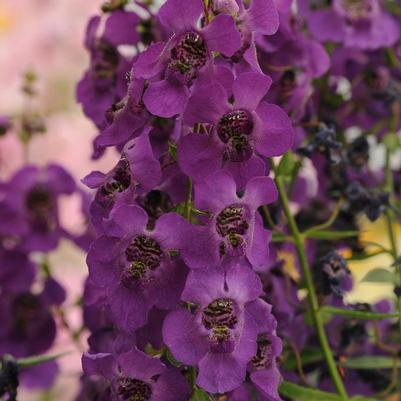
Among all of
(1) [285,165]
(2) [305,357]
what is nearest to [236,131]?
(1) [285,165]

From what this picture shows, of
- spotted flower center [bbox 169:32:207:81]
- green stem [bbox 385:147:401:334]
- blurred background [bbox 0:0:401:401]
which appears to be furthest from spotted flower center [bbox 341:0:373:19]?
blurred background [bbox 0:0:401:401]

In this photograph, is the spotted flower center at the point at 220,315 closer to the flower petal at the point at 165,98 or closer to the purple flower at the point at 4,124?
the flower petal at the point at 165,98

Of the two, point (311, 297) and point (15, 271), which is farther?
point (15, 271)

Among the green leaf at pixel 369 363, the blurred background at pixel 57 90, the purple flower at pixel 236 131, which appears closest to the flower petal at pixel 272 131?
the purple flower at pixel 236 131

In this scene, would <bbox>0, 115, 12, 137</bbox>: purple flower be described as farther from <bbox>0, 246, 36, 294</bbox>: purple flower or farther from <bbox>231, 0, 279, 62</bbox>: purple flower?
<bbox>231, 0, 279, 62</bbox>: purple flower

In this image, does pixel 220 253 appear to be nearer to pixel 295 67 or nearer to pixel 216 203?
pixel 216 203

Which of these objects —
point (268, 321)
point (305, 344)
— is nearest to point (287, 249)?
point (305, 344)

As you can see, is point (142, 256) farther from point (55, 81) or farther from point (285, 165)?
point (55, 81)
